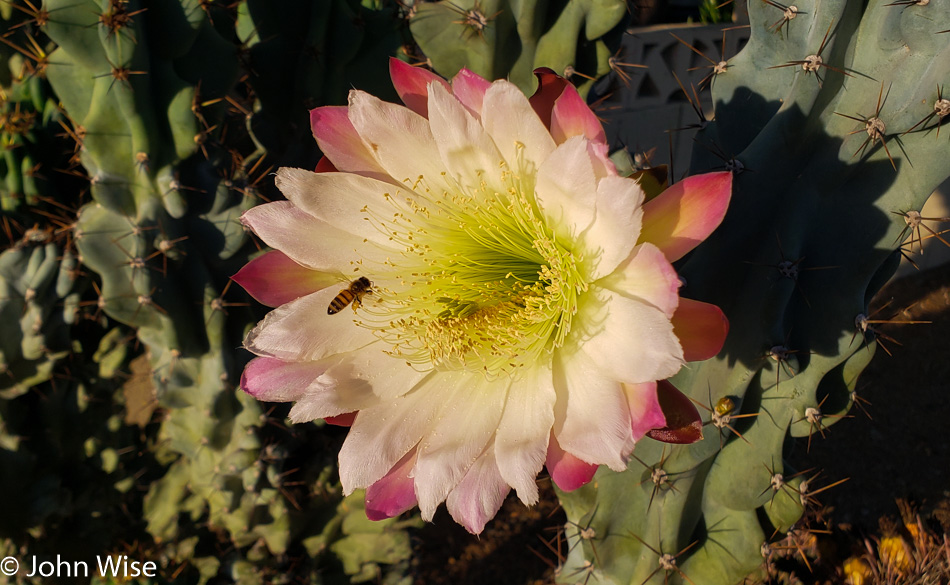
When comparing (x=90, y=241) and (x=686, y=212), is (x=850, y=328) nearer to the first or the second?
(x=686, y=212)

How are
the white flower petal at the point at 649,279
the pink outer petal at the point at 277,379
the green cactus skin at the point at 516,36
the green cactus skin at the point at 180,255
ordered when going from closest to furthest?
the white flower petal at the point at 649,279 < the pink outer petal at the point at 277,379 < the green cactus skin at the point at 516,36 < the green cactus skin at the point at 180,255

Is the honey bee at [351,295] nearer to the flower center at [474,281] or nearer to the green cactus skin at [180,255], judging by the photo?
the flower center at [474,281]

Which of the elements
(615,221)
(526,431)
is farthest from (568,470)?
(615,221)

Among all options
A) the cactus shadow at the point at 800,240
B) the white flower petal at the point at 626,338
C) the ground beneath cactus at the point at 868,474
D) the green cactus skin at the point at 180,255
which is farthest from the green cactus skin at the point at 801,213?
the ground beneath cactus at the point at 868,474

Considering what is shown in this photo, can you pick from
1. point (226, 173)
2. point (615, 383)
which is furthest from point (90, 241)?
point (615, 383)

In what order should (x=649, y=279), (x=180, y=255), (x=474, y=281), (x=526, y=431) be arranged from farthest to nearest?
(x=180, y=255) → (x=474, y=281) → (x=526, y=431) → (x=649, y=279)

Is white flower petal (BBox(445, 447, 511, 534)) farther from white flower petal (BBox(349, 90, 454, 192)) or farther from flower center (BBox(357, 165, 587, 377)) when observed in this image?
white flower petal (BBox(349, 90, 454, 192))

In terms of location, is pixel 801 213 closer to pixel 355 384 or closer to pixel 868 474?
pixel 355 384
